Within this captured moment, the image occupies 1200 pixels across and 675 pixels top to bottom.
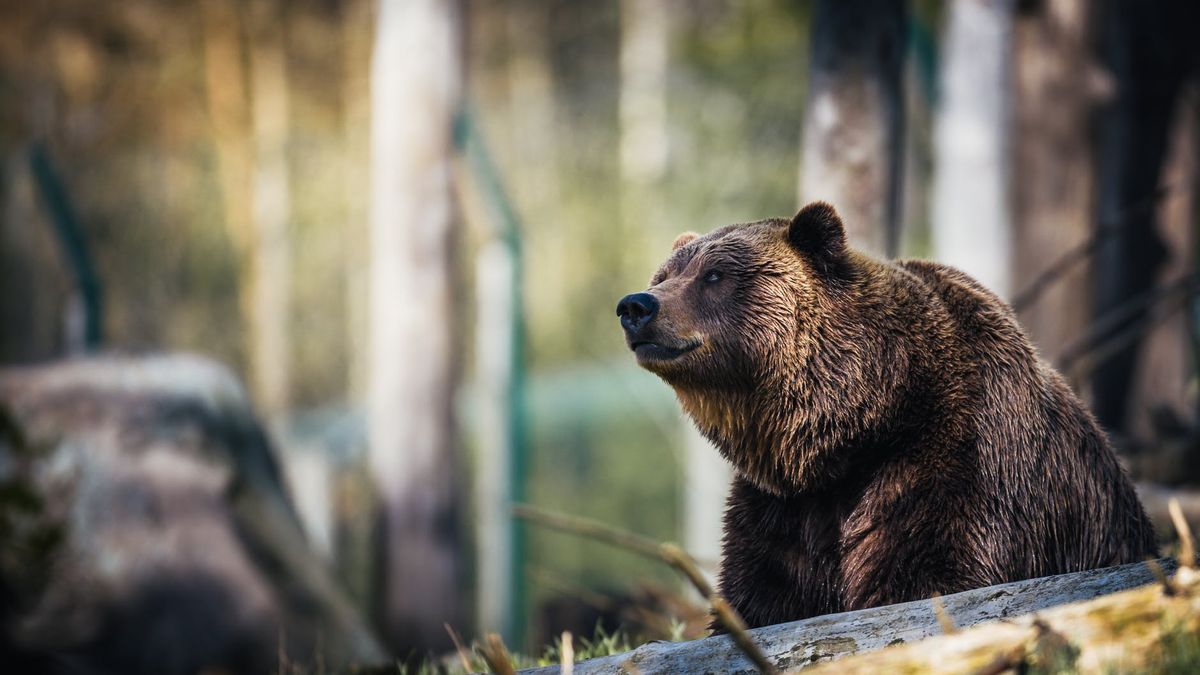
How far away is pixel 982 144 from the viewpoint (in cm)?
657

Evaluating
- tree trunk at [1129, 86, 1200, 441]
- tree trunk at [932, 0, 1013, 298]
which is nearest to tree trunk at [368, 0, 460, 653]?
tree trunk at [932, 0, 1013, 298]

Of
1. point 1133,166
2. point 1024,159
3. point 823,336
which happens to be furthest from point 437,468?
point 1133,166

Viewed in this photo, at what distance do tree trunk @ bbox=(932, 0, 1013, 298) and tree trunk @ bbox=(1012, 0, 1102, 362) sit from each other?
630mm

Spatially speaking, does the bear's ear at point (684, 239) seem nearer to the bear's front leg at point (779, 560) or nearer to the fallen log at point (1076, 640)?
the bear's front leg at point (779, 560)

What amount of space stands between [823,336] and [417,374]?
477cm

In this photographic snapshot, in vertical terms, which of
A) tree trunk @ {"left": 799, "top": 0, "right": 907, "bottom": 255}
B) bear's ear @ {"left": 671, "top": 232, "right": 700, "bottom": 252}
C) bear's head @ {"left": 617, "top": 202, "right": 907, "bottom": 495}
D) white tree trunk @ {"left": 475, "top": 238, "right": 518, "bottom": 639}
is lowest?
white tree trunk @ {"left": 475, "top": 238, "right": 518, "bottom": 639}

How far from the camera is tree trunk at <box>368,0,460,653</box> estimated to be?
7562mm

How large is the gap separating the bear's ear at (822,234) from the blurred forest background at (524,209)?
1506 millimetres

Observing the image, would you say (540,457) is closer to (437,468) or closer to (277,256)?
(277,256)

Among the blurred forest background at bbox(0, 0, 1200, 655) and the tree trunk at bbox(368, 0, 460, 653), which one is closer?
the blurred forest background at bbox(0, 0, 1200, 655)

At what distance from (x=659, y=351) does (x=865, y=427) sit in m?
0.58

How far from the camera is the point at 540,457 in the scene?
70.0ft

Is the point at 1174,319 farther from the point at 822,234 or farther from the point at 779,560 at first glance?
the point at 779,560

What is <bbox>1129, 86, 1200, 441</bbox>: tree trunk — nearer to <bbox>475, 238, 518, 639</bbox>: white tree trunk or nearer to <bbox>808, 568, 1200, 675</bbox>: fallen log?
<bbox>475, 238, 518, 639</bbox>: white tree trunk
